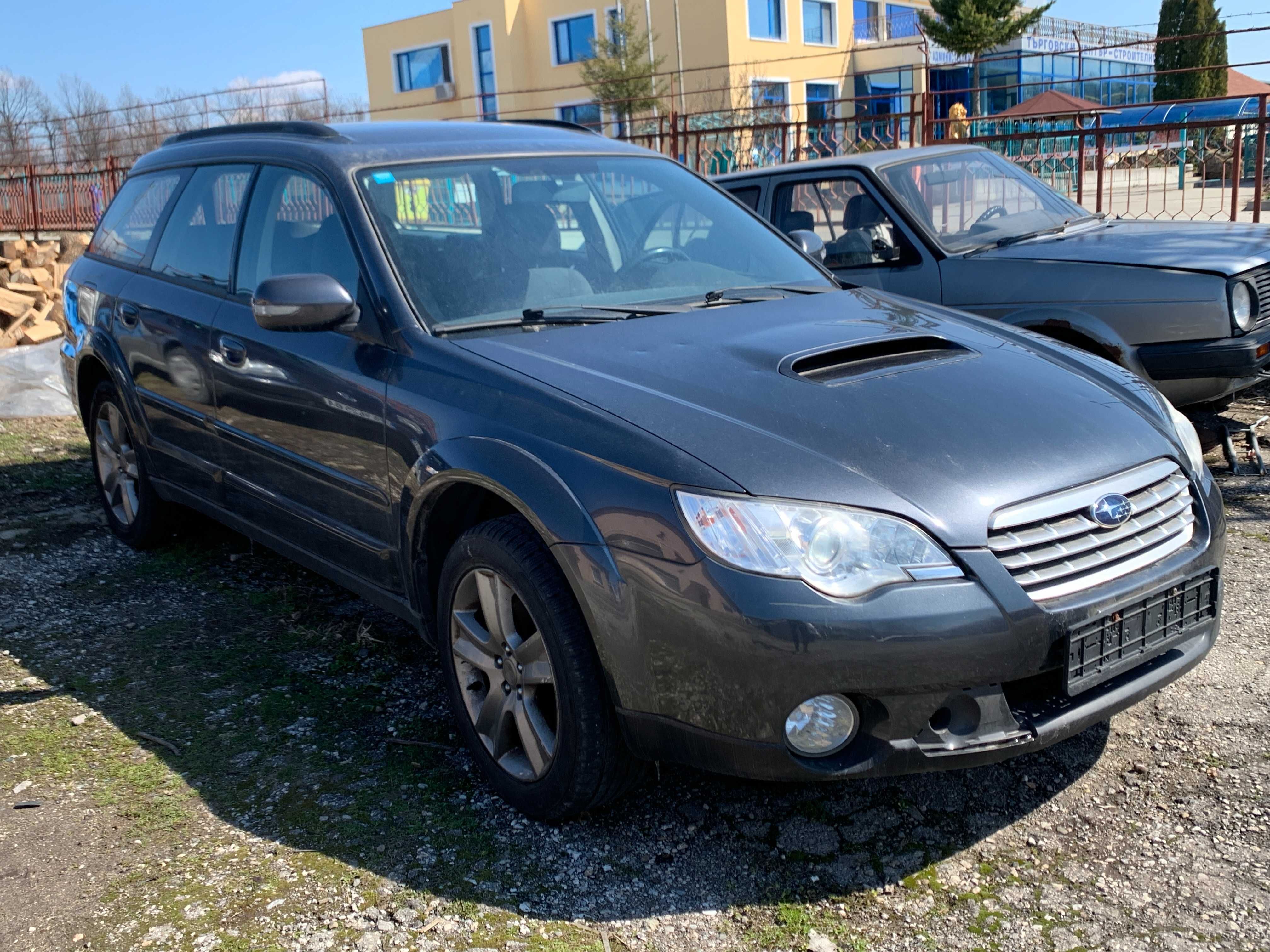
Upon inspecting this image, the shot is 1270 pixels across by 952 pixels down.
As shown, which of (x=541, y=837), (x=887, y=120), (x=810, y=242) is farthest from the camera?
(x=887, y=120)

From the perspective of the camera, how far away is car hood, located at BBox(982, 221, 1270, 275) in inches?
213

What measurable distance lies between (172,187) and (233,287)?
0.99 metres

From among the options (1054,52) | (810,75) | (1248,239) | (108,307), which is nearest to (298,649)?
(108,307)

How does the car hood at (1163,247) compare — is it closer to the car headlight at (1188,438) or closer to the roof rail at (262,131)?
the car headlight at (1188,438)

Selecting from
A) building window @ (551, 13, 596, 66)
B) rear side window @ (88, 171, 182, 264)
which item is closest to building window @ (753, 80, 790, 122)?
building window @ (551, 13, 596, 66)

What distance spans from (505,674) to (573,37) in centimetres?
4970

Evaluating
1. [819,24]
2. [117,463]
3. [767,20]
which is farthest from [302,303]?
[819,24]

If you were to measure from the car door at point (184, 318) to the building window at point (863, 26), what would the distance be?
49.2 metres

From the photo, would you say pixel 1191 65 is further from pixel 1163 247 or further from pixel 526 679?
pixel 526 679

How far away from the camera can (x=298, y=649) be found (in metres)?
4.12

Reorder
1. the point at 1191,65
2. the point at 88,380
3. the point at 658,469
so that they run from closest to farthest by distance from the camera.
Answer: the point at 658,469
the point at 88,380
the point at 1191,65

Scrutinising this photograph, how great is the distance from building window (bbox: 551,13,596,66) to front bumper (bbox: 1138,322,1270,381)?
45833 millimetres

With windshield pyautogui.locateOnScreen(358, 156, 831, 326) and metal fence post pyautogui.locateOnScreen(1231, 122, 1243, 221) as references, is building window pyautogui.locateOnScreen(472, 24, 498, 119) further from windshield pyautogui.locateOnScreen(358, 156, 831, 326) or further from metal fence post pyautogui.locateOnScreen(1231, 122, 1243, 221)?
windshield pyautogui.locateOnScreen(358, 156, 831, 326)

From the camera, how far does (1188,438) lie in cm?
313
